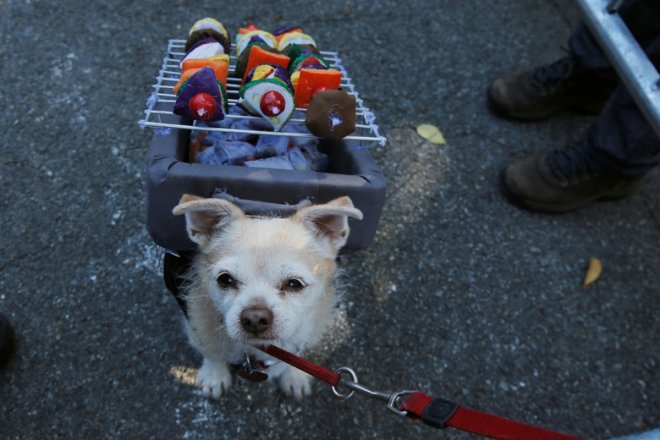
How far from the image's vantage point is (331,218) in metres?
1.74

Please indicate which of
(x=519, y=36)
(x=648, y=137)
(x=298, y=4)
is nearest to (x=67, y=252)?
(x=298, y=4)

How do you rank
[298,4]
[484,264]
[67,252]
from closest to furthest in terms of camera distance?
[67,252], [484,264], [298,4]

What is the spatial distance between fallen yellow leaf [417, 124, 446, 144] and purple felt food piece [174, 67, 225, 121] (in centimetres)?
190

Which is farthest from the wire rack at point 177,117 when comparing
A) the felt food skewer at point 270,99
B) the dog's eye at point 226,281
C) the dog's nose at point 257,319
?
the dog's nose at point 257,319

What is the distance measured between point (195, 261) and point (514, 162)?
2.26 meters

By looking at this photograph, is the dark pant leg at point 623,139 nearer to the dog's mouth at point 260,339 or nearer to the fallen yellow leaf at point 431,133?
the fallen yellow leaf at point 431,133

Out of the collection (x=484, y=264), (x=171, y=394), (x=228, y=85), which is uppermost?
(x=228, y=85)

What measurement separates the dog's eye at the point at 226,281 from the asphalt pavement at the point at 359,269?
0.83 metres

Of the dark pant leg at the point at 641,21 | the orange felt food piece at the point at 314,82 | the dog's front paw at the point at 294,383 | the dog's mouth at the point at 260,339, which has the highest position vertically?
the dark pant leg at the point at 641,21

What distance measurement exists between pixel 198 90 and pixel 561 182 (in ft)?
7.57

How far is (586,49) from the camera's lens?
10.2 feet

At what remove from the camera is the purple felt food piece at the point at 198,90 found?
177 cm

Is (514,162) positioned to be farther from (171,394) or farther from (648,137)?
(171,394)

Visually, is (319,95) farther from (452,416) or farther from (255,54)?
(452,416)
